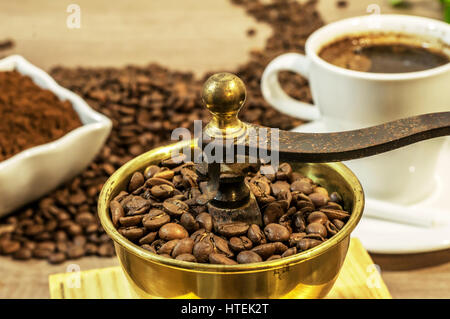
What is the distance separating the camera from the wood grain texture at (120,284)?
2.60ft

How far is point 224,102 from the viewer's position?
0.56 m

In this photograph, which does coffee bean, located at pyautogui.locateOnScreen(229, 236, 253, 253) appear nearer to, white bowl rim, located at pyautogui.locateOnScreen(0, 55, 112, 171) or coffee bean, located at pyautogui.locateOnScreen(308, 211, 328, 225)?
coffee bean, located at pyautogui.locateOnScreen(308, 211, 328, 225)

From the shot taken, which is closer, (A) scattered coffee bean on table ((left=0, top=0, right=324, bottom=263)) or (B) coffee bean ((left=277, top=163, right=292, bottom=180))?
(B) coffee bean ((left=277, top=163, right=292, bottom=180))

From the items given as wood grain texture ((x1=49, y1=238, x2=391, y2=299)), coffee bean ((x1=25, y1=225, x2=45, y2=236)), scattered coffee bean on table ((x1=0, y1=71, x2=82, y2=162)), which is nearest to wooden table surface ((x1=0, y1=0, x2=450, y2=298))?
scattered coffee bean on table ((x1=0, y1=71, x2=82, y2=162))

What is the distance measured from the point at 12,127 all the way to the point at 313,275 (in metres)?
0.81

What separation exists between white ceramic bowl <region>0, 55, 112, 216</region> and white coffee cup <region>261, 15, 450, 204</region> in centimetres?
36

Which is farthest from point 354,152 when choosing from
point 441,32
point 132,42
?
point 132,42

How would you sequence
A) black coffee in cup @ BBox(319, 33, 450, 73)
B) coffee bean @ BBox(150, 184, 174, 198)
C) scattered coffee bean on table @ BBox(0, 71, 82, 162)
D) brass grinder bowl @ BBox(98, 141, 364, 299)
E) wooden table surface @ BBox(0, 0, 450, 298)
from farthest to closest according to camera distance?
wooden table surface @ BBox(0, 0, 450, 298)
scattered coffee bean on table @ BBox(0, 71, 82, 162)
black coffee in cup @ BBox(319, 33, 450, 73)
coffee bean @ BBox(150, 184, 174, 198)
brass grinder bowl @ BBox(98, 141, 364, 299)

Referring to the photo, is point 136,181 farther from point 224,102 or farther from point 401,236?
point 401,236

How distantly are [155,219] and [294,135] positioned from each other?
17 centimetres

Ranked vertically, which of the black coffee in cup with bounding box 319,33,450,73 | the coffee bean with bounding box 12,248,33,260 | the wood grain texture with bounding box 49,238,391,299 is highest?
the black coffee in cup with bounding box 319,33,450,73

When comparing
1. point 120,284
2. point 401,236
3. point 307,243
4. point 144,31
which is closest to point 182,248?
point 307,243

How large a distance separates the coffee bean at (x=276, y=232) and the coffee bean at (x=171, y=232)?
8 centimetres

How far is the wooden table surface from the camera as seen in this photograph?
1732 millimetres
